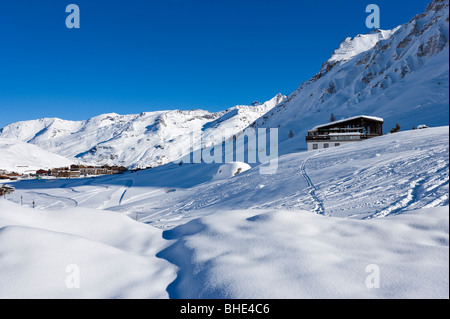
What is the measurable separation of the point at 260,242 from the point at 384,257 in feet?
6.36

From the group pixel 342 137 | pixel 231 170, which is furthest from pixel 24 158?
pixel 342 137

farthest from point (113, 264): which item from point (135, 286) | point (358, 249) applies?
point (358, 249)

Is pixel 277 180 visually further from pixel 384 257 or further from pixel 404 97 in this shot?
pixel 404 97

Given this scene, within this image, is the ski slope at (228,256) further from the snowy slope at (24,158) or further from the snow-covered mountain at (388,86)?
the snowy slope at (24,158)

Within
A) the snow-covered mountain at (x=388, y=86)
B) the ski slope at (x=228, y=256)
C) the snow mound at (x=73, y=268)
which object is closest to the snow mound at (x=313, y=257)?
the ski slope at (x=228, y=256)

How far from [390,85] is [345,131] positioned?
165 ft

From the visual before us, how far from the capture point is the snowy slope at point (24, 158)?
11941cm

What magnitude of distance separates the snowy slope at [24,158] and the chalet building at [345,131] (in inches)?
4962

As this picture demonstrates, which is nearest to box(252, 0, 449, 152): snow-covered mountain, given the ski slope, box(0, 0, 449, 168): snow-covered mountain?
box(0, 0, 449, 168): snow-covered mountain

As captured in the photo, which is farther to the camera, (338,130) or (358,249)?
(338,130)

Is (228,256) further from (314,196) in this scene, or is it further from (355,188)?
(355,188)

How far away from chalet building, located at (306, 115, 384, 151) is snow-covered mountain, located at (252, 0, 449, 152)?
5.42 m

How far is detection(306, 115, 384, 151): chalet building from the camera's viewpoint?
35.0m
